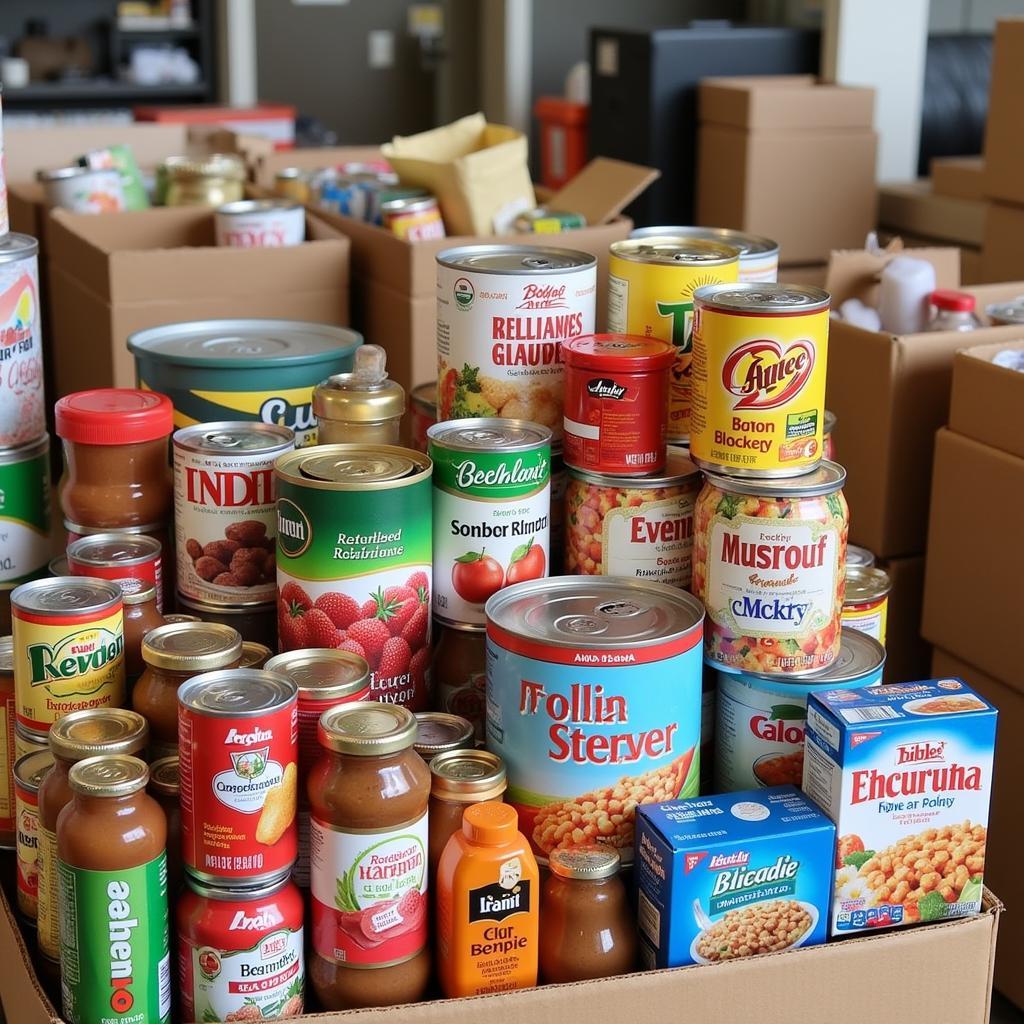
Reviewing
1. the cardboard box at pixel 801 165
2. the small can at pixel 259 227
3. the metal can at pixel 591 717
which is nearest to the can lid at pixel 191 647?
the metal can at pixel 591 717

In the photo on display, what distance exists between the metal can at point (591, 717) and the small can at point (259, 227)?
1.28m

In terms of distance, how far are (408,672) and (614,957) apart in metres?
0.32

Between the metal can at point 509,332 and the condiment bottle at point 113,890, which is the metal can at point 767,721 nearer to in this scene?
the metal can at point 509,332

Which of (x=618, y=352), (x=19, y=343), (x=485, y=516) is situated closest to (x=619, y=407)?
(x=618, y=352)

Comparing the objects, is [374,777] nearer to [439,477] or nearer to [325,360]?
[439,477]

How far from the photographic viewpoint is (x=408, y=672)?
133 cm

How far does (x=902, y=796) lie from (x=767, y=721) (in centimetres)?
14

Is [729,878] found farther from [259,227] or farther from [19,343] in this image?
[259,227]

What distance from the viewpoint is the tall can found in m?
1.31

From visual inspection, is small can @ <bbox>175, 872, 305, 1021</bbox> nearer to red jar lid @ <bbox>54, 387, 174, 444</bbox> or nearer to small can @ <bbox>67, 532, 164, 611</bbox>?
small can @ <bbox>67, 532, 164, 611</bbox>

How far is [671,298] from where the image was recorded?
4.78 feet

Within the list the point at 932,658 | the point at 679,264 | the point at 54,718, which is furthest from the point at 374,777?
the point at 932,658

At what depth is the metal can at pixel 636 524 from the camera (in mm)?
1359

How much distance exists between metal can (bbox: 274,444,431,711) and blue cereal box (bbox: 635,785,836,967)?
0.91 ft
